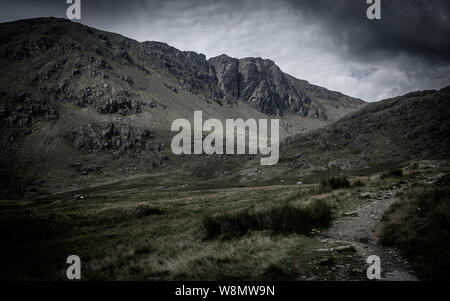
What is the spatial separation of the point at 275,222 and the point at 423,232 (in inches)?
252

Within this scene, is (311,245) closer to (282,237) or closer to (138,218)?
(282,237)

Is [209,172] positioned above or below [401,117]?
below

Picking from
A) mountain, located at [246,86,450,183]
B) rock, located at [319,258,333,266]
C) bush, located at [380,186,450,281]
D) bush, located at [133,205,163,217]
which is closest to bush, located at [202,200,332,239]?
bush, located at [380,186,450,281]

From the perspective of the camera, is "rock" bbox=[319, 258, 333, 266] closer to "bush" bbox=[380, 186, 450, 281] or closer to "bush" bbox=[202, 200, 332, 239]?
"bush" bbox=[380, 186, 450, 281]

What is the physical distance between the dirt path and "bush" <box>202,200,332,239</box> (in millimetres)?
993

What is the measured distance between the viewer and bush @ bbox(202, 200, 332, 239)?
42.8 feet

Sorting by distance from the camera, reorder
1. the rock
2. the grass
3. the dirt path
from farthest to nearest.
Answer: the rock < the dirt path < the grass

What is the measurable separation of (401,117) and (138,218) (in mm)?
185283

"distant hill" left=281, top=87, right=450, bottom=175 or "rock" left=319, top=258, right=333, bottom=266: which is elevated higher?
"distant hill" left=281, top=87, right=450, bottom=175

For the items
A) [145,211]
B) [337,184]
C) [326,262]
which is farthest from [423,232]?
[145,211]

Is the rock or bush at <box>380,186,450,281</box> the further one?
the rock

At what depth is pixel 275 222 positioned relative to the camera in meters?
13.8

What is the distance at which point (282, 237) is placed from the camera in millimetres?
11547

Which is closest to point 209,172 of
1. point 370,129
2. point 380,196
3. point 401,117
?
point 370,129
